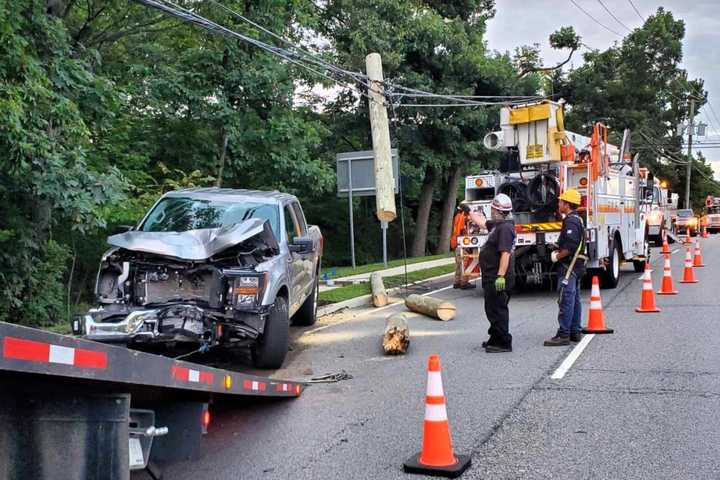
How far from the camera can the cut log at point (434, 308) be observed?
11.8 meters

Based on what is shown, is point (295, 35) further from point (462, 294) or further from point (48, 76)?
point (48, 76)

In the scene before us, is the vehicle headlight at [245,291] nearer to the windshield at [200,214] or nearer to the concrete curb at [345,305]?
the windshield at [200,214]

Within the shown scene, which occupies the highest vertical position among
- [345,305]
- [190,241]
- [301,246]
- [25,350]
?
[190,241]

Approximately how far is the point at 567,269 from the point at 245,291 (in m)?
4.28

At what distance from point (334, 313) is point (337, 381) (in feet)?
17.7

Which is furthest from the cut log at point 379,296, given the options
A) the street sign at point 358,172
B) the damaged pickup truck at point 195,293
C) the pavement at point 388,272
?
the damaged pickup truck at point 195,293

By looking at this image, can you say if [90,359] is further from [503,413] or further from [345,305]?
[345,305]

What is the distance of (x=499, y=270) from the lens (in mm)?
8672

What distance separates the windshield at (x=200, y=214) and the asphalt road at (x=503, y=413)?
184cm

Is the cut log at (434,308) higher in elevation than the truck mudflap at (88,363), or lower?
lower

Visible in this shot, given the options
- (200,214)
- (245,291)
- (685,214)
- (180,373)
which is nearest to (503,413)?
(245,291)

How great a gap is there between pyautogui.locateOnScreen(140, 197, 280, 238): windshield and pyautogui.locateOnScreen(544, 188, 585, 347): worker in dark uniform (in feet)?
11.9

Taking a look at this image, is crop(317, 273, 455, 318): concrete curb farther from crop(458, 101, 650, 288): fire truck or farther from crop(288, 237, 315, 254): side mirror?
crop(288, 237, 315, 254): side mirror

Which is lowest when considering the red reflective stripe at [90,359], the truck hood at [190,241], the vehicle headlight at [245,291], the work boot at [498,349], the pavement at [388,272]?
the work boot at [498,349]
